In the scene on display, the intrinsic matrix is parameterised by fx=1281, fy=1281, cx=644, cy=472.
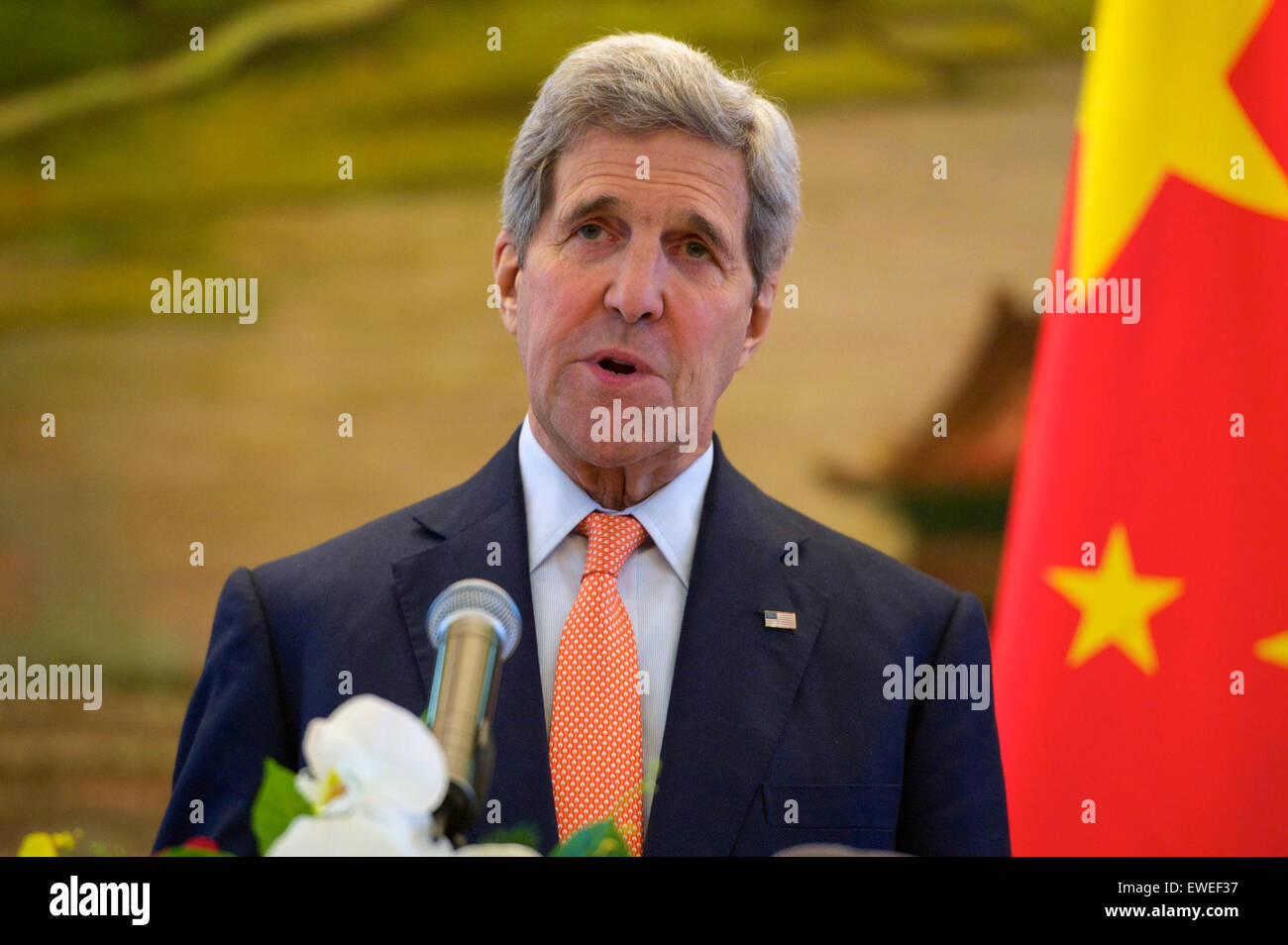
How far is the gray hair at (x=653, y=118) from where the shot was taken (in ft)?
7.11

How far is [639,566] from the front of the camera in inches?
84.3

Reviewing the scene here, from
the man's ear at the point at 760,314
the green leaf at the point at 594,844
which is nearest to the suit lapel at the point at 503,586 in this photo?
the man's ear at the point at 760,314

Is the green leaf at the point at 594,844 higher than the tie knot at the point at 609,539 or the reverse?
the reverse

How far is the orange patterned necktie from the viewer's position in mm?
1896

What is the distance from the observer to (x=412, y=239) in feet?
12.4

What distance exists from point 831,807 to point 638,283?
0.88m

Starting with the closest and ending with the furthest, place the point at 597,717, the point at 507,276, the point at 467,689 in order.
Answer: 1. the point at 467,689
2. the point at 597,717
3. the point at 507,276

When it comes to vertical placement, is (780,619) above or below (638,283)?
below

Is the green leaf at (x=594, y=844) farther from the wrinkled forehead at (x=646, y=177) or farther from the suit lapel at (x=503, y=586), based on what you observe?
the wrinkled forehead at (x=646, y=177)

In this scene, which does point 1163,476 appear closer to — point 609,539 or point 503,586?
point 609,539

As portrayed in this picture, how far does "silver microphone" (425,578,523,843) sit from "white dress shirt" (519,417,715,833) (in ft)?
3.05

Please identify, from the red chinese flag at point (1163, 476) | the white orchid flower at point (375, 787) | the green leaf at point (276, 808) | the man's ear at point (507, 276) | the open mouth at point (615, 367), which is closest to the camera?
Answer: the white orchid flower at point (375, 787)

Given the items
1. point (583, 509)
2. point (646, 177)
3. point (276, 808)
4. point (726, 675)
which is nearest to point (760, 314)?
point (646, 177)
